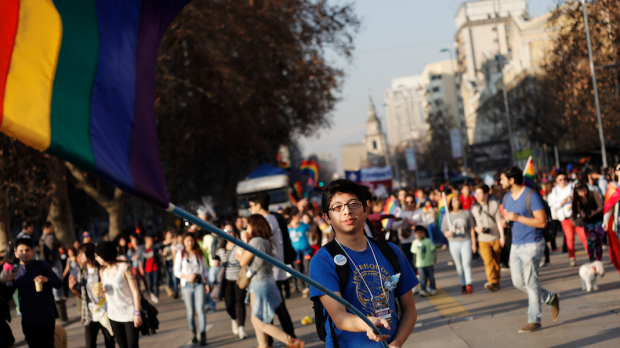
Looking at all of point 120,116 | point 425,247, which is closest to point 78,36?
point 120,116

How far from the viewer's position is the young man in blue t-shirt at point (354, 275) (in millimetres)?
3764

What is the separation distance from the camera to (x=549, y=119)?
4784 cm

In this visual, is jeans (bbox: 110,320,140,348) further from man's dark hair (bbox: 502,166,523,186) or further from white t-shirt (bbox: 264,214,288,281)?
man's dark hair (bbox: 502,166,523,186)

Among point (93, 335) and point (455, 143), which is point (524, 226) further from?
point (455, 143)

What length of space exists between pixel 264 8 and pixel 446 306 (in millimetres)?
17842

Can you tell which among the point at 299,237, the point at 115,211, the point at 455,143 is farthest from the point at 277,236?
the point at 455,143

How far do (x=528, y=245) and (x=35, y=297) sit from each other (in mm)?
5457

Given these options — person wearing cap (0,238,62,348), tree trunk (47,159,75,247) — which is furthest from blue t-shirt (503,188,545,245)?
tree trunk (47,159,75,247)

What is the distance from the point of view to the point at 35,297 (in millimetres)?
7680

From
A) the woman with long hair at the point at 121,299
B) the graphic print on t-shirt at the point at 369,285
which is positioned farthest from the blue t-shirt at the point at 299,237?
the graphic print on t-shirt at the point at 369,285

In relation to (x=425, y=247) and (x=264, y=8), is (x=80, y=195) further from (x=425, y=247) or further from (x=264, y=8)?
(x=425, y=247)

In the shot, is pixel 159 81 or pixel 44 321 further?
pixel 159 81

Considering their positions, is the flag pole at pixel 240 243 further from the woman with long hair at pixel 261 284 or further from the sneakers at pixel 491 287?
the sneakers at pixel 491 287

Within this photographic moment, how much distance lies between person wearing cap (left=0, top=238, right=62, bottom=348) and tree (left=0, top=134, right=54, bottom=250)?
12.5 meters
